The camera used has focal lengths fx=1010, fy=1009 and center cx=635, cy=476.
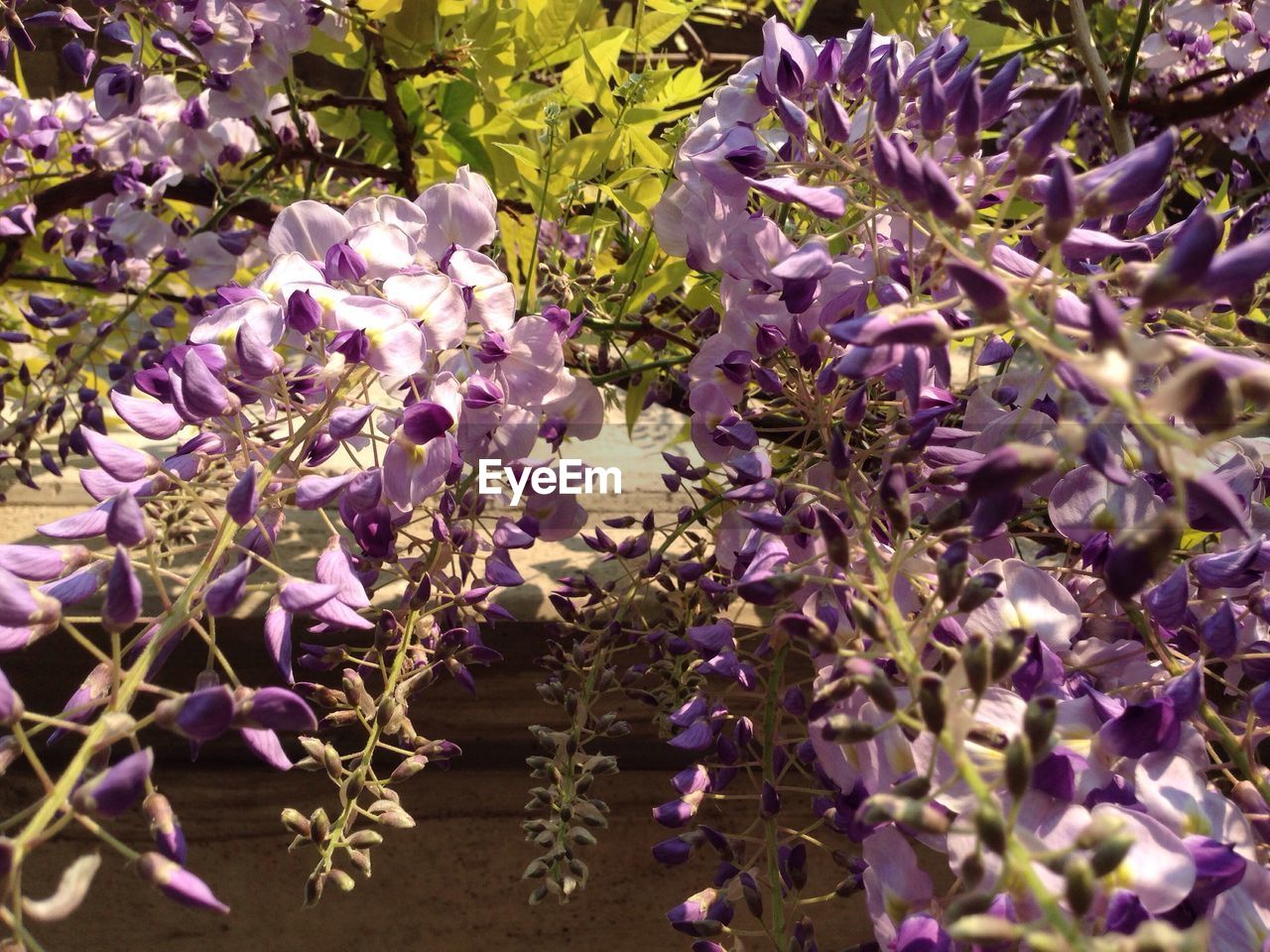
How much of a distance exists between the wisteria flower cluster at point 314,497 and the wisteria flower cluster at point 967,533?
8cm

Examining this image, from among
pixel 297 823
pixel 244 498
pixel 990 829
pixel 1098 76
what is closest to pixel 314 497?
pixel 244 498

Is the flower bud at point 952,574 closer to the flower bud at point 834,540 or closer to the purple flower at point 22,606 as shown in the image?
the flower bud at point 834,540

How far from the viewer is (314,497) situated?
358 mm

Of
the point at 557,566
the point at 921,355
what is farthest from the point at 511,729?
the point at 921,355

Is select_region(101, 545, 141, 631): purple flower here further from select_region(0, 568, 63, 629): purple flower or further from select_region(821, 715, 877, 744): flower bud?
select_region(821, 715, 877, 744): flower bud

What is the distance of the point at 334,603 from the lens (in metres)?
0.36

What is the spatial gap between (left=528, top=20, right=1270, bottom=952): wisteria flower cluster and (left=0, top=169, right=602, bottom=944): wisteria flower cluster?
8 centimetres

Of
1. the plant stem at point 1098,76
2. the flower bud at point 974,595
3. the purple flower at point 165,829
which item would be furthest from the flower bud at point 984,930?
the plant stem at point 1098,76

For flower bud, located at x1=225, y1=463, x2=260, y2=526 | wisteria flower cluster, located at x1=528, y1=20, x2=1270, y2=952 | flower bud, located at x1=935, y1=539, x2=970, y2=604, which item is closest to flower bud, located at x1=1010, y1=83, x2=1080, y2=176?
wisteria flower cluster, located at x1=528, y1=20, x2=1270, y2=952

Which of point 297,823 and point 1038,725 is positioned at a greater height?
point 1038,725

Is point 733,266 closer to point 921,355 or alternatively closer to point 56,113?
point 921,355

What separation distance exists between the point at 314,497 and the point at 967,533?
0.23 meters

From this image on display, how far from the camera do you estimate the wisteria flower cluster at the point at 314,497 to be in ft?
0.95

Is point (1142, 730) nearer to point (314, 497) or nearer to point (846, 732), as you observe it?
point (846, 732)
